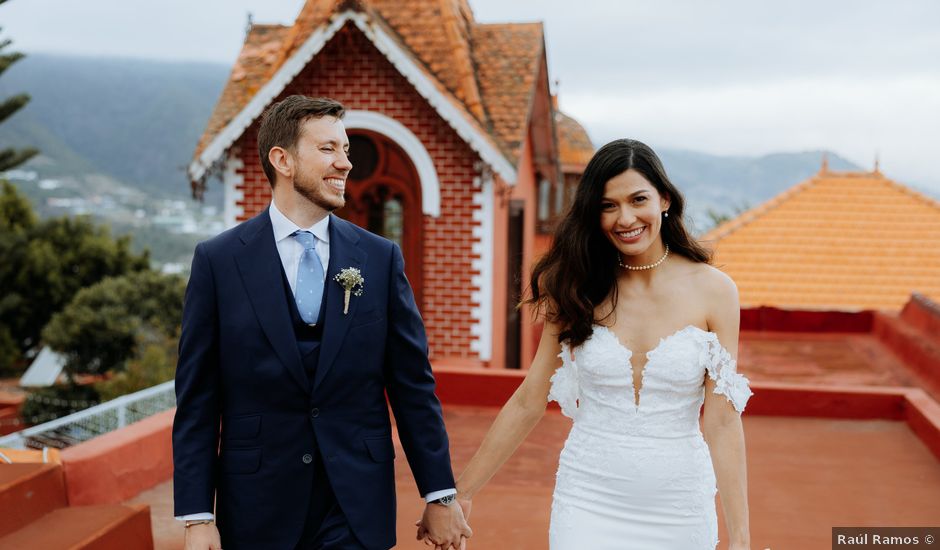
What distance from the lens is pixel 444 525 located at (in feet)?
10.4

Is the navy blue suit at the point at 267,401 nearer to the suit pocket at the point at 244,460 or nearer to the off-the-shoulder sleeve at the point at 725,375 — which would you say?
the suit pocket at the point at 244,460

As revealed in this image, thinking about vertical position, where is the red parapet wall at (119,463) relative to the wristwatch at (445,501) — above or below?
below

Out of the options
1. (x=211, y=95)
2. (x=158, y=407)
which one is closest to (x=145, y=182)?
(x=211, y=95)

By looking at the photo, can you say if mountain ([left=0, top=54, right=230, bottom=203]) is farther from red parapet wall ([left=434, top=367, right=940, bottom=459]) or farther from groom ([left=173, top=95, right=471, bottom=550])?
groom ([left=173, top=95, right=471, bottom=550])

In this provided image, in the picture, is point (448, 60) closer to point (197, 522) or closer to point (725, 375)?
point (725, 375)

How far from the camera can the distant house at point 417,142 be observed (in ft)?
34.3


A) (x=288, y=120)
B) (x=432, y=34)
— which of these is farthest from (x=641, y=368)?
(x=432, y=34)

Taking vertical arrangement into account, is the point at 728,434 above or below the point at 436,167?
below

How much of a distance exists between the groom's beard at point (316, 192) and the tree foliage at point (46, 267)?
35.5m

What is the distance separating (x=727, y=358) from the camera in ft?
10.2

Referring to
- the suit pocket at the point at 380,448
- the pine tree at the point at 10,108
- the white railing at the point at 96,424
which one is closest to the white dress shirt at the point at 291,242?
the suit pocket at the point at 380,448

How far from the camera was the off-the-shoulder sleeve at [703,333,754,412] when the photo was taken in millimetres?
3080

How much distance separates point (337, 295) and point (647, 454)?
1178mm

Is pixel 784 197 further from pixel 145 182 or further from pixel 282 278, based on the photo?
pixel 145 182
